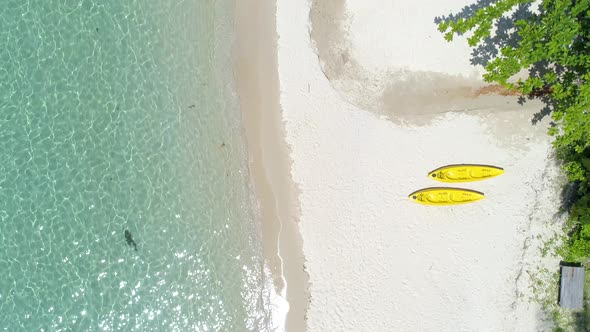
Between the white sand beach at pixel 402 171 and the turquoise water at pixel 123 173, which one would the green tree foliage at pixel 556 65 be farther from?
the turquoise water at pixel 123 173

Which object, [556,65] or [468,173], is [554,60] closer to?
[556,65]

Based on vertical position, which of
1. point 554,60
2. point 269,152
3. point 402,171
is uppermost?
point 554,60

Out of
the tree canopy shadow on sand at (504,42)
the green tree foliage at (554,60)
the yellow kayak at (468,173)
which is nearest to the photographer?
the green tree foliage at (554,60)

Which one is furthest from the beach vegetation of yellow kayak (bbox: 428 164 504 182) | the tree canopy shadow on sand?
yellow kayak (bbox: 428 164 504 182)

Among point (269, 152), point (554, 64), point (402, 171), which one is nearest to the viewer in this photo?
point (554, 64)

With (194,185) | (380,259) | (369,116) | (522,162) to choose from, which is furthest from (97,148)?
(522,162)

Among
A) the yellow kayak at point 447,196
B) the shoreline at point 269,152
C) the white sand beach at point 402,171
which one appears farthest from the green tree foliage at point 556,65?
the shoreline at point 269,152

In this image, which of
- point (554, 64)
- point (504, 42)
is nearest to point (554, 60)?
point (554, 64)
